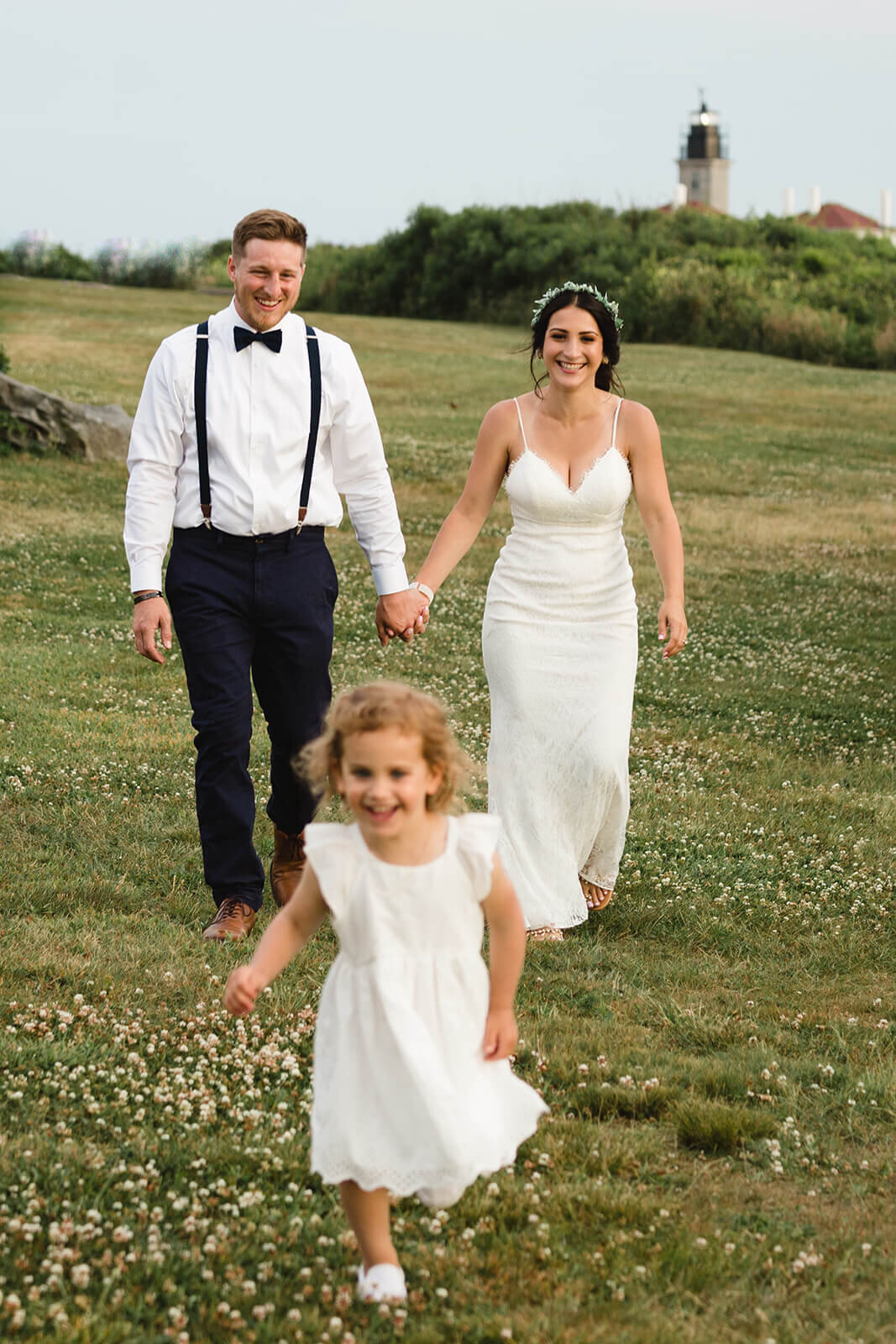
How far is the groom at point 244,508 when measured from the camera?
20.0 ft

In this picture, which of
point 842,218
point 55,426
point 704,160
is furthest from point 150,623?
point 704,160

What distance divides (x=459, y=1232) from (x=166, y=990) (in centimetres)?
194

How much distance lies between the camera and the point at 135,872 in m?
7.09

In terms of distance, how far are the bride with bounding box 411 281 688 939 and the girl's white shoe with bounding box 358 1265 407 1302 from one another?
3.01m

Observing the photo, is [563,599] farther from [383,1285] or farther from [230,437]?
[383,1285]

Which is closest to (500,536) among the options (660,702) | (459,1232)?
(660,702)

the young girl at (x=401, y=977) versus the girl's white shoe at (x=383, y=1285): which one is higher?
the young girl at (x=401, y=977)

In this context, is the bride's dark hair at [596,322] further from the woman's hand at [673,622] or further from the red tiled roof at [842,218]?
the red tiled roof at [842,218]

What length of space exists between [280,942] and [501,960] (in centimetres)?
56

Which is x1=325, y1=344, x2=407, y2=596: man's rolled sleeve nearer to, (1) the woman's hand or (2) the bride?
(2) the bride

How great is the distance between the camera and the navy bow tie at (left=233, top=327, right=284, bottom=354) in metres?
6.11

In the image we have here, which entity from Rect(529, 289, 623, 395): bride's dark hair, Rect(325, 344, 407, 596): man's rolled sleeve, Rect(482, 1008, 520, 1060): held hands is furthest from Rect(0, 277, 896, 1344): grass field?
Rect(529, 289, 623, 395): bride's dark hair

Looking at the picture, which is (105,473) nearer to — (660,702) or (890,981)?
(660,702)

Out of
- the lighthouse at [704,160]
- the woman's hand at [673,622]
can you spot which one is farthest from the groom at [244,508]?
the lighthouse at [704,160]
